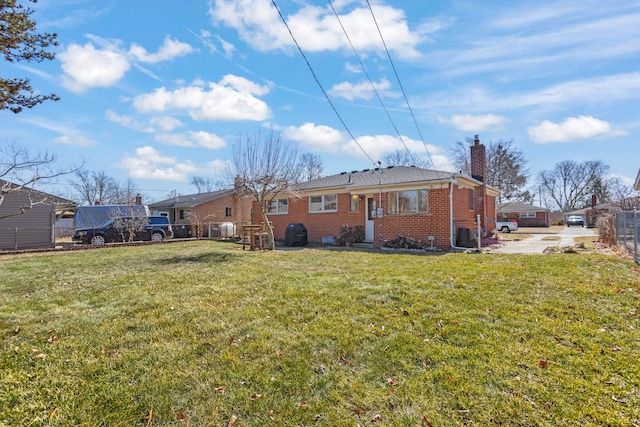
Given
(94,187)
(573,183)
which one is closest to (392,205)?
(94,187)

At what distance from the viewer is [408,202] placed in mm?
13281

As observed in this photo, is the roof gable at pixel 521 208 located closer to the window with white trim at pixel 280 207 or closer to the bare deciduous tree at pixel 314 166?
the bare deciduous tree at pixel 314 166

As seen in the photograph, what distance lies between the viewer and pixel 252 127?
13273 millimetres

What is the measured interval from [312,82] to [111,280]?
670 centimetres

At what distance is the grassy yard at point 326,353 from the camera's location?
2.54 meters

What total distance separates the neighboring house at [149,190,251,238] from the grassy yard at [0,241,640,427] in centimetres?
1775

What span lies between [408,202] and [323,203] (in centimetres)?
466

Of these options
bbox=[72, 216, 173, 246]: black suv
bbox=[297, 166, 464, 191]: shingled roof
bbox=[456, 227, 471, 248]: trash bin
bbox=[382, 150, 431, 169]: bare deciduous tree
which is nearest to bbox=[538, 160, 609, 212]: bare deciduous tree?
bbox=[382, 150, 431, 169]: bare deciduous tree

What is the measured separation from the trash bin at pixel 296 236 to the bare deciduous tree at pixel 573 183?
57733 millimetres

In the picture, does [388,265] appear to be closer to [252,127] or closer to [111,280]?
[111,280]

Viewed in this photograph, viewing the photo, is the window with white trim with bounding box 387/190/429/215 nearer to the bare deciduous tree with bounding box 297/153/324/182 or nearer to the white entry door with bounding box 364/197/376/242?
the white entry door with bounding box 364/197/376/242

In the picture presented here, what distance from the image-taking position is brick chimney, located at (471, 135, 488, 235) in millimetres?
16719

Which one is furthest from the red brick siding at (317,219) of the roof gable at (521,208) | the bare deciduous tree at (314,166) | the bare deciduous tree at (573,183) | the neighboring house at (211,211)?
the bare deciduous tree at (573,183)

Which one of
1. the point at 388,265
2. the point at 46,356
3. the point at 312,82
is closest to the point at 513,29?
the point at 312,82
